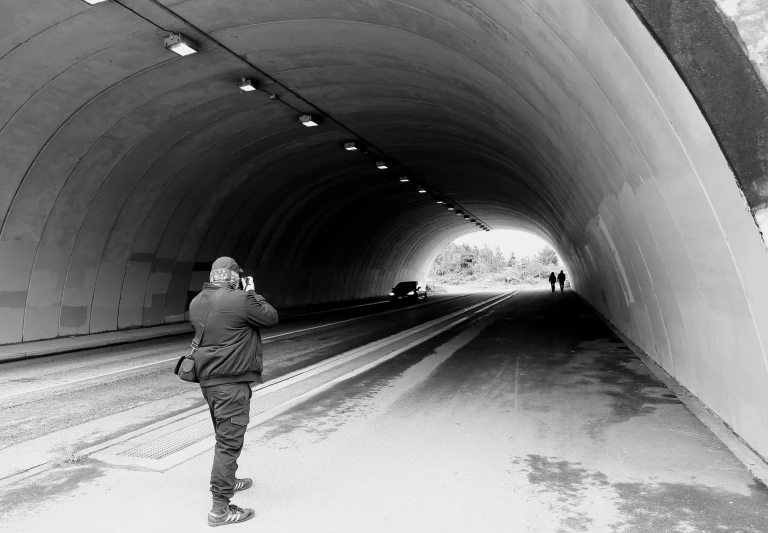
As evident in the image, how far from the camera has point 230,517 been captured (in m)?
3.98

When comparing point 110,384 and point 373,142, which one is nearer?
point 110,384

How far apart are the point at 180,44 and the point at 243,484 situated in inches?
350

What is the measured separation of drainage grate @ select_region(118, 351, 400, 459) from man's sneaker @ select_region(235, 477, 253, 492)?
4.08 ft

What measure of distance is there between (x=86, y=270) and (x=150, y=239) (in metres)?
2.34

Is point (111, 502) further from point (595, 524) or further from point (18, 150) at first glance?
point (18, 150)

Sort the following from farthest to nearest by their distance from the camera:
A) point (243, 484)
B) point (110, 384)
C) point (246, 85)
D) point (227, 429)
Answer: point (246, 85) < point (110, 384) < point (243, 484) < point (227, 429)

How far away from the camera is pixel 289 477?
192 inches

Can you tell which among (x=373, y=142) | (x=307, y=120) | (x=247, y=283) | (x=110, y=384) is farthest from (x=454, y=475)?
(x=373, y=142)

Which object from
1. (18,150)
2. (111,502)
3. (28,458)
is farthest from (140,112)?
(111,502)

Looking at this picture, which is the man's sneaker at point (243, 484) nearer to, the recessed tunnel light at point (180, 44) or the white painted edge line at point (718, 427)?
the white painted edge line at point (718, 427)

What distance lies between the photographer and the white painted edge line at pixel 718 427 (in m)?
4.83

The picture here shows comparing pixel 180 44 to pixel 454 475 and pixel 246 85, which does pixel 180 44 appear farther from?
pixel 454 475

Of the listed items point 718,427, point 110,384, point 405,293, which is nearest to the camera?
point 718,427

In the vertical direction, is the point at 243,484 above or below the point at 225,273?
below
